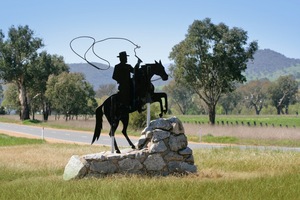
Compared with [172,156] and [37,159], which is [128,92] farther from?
[37,159]

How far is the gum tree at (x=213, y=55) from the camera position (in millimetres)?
50625

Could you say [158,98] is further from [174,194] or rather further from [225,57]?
[225,57]

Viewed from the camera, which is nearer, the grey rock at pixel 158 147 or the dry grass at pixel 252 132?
the grey rock at pixel 158 147

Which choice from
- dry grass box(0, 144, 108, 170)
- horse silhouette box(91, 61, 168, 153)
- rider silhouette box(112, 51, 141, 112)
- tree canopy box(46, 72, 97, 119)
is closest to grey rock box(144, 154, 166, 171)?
horse silhouette box(91, 61, 168, 153)

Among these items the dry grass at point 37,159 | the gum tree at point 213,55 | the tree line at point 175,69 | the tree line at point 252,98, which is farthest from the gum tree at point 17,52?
the tree line at point 252,98

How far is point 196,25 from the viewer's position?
5181 centimetres

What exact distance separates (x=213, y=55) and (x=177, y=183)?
4049cm

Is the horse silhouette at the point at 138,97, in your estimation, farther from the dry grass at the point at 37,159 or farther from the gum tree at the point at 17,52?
the gum tree at the point at 17,52

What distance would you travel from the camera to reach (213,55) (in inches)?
2004

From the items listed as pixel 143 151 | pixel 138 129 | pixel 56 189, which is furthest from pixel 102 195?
pixel 138 129

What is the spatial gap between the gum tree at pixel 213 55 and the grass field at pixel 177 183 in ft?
112

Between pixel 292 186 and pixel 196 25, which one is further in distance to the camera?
pixel 196 25

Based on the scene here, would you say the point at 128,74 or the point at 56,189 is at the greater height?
the point at 128,74

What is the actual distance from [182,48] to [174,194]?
42680mm
